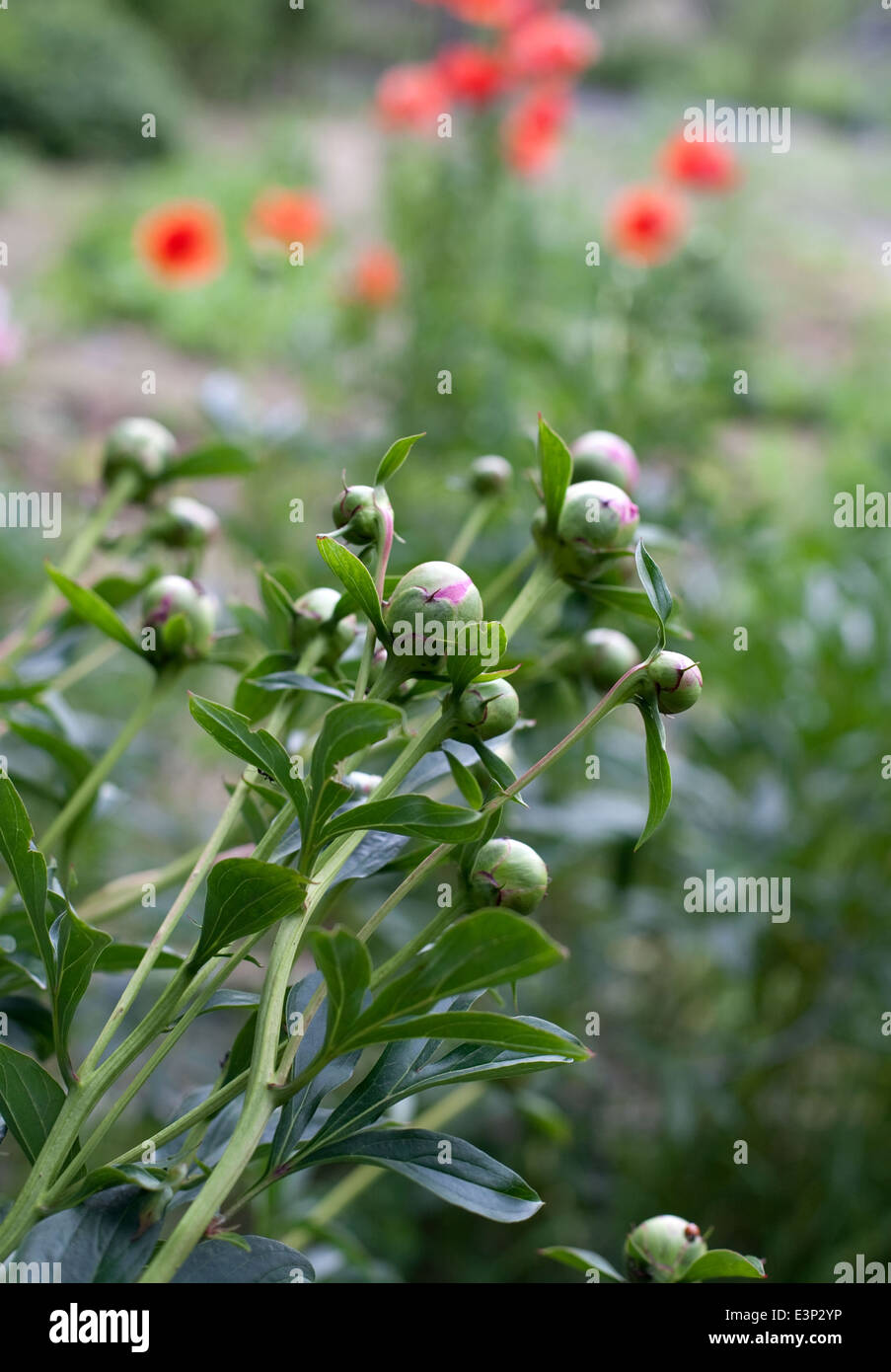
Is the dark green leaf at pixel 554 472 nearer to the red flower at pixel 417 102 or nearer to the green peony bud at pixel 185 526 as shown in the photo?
the green peony bud at pixel 185 526

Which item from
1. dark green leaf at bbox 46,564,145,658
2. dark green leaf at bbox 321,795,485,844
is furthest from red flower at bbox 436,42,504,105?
dark green leaf at bbox 321,795,485,844

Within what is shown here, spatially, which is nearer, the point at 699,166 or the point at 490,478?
the point at 490,478

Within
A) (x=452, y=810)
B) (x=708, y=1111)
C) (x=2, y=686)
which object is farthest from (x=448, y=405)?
(x=452, y=810)

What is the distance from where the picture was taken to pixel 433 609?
0.24 m

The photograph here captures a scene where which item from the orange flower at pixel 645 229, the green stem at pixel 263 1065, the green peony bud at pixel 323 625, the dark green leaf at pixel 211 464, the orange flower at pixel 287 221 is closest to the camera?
the green stem at pixel 263 1065

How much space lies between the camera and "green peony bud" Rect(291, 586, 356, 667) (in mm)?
309

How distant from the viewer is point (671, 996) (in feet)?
3.70

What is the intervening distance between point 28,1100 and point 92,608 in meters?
0.14

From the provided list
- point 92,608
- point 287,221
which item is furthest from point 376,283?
point 92,608

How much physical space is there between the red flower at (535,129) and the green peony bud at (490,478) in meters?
1.32

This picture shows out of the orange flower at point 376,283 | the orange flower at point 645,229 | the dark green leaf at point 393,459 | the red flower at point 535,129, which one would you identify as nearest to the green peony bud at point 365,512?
the dark green leaf at point 393,459

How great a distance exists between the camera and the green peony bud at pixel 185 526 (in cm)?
41

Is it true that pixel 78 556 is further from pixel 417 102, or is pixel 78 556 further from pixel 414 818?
pixel 417 102

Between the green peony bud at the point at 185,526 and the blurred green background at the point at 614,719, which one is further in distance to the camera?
the blurred green background at the point at 614,719
